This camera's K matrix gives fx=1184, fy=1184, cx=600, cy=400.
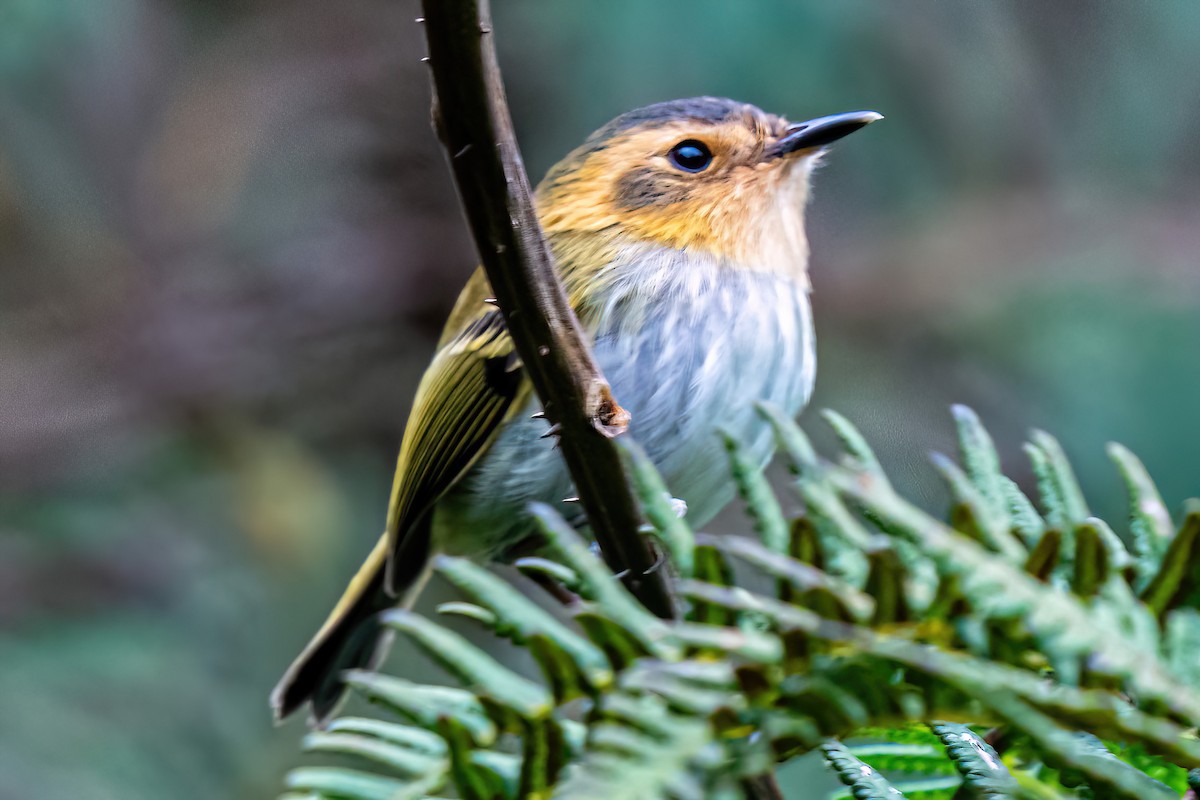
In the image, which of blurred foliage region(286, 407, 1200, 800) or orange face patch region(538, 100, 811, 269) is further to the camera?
orange face patch region(538, 100, 811, 269)

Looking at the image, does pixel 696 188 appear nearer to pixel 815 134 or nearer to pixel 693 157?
pixel 693 157

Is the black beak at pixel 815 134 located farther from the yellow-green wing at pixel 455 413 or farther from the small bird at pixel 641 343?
the yellow-green wing at pixel 455 413

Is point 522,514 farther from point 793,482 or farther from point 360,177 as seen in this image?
point 360,177

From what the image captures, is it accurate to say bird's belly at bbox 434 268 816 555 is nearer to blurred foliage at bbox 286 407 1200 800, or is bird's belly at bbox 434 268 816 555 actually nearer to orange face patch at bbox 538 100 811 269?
orange face patch at bbox 538 100 811 269

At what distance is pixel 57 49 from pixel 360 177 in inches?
27.0

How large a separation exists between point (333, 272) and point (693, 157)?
111 cm

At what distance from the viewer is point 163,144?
9.16ft

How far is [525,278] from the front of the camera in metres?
0.58

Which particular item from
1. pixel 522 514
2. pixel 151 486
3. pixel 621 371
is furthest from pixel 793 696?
pixel 151 486

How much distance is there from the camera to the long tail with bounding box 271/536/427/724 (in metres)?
1.76

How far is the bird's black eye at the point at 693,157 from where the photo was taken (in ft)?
5.51

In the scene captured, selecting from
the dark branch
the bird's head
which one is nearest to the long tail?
the bird's head

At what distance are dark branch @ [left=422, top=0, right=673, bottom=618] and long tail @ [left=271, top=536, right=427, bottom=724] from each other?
118cm

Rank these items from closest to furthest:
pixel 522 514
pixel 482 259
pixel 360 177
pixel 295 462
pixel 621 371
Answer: pixel 482 259 < pixel 621 371 < pixel 522 514 < pixel 295 462 < pixel 360 177
